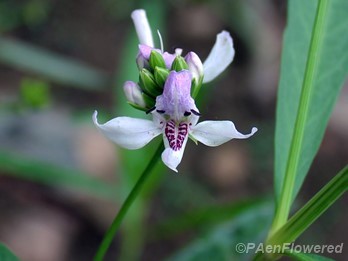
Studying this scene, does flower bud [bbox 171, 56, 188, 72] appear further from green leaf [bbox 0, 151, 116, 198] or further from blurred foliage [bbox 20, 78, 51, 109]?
green leaf [bbox 0, 151, 116, 198]

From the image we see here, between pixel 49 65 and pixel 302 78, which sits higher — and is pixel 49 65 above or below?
above

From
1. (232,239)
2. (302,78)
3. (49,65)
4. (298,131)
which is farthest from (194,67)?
(49,65)

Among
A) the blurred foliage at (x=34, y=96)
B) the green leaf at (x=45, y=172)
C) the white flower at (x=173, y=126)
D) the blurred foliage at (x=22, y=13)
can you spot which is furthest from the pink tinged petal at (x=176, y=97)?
the blurred foliage at (x=22, y=13)

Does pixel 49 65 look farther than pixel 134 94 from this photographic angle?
Yes

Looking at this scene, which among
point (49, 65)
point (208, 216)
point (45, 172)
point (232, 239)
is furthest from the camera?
point (49, 65)

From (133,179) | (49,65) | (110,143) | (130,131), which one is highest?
(49,65)

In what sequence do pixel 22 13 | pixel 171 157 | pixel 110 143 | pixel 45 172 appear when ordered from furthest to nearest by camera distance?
pixel 22 13, pixel 110 143, pixel 45 172, pixel 171 157

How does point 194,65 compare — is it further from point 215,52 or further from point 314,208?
point 314,208
